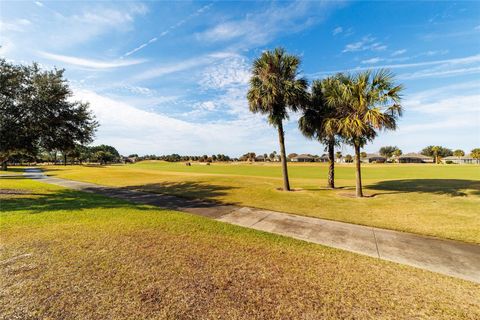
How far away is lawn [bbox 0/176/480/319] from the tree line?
10.9m

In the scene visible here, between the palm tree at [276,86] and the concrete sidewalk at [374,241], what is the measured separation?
8107mm

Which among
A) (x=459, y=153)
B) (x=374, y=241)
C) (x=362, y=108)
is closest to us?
(x=374, y=241)

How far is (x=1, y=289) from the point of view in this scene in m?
3.56

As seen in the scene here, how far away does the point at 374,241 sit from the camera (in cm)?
650

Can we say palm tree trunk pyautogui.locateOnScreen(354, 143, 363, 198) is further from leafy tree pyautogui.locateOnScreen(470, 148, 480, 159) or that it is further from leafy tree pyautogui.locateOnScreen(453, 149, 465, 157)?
leafy tree pyautogui.locateOnScreen(453, 149, 465, 157)

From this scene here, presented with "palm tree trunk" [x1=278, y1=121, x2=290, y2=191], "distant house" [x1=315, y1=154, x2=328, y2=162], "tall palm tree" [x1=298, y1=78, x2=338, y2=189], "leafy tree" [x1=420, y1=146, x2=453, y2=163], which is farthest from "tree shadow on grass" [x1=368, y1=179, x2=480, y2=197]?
"distant house" [x1=315, y1=154, x2=328, y2=162]

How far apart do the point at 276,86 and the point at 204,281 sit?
47.0ft

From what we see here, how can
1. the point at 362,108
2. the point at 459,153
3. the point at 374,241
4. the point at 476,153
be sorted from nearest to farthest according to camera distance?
1. the point at 374,241
2. the point at 362,108
3. the point at 476,153
4. the point at 459,153

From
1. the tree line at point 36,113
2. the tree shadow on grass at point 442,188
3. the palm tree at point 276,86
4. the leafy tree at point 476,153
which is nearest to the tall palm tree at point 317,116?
the palm tree at point 276,86

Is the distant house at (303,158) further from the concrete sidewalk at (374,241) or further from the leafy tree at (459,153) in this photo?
the concrete sidewalk at (374,241)

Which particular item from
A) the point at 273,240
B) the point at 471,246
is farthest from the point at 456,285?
the point at 273,240

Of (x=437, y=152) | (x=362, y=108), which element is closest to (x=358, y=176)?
(x=362, y=108)

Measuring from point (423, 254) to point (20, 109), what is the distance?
21.3m

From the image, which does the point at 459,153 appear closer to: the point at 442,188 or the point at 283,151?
the point at 442,188
